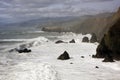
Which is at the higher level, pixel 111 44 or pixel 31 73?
pixel 111 44

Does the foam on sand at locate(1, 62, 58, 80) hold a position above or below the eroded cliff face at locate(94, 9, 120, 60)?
below

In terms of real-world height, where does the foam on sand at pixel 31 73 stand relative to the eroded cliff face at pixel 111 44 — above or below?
below

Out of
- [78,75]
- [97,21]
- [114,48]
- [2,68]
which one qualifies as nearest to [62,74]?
[78,75]

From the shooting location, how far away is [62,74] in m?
31.9

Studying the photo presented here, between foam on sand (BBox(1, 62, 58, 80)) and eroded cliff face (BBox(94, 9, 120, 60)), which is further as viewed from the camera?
eroded cliff face (BBox(94, 9, 120, 60))

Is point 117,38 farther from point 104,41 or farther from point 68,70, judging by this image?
point 68,70

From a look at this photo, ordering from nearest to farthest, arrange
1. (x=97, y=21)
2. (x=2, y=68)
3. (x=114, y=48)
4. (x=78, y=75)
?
1. (x=78, y=75)
2. (x=2, y=68)
3. (x=114, y=48)
4. (x=97, y=21)

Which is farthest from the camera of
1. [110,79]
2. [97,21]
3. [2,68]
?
[97,21]

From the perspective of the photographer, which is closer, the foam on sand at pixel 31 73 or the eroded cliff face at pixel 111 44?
the foam on sand at pixel 31 73

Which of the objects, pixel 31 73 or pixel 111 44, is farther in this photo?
pixel 111 44

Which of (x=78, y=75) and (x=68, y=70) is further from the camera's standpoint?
(x=68, y=70)

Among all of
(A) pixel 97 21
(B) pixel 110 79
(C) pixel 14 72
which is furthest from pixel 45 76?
(A) pixel 97 21

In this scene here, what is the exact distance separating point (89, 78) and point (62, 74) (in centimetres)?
Result: 349

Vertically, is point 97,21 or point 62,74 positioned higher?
point 97,21
